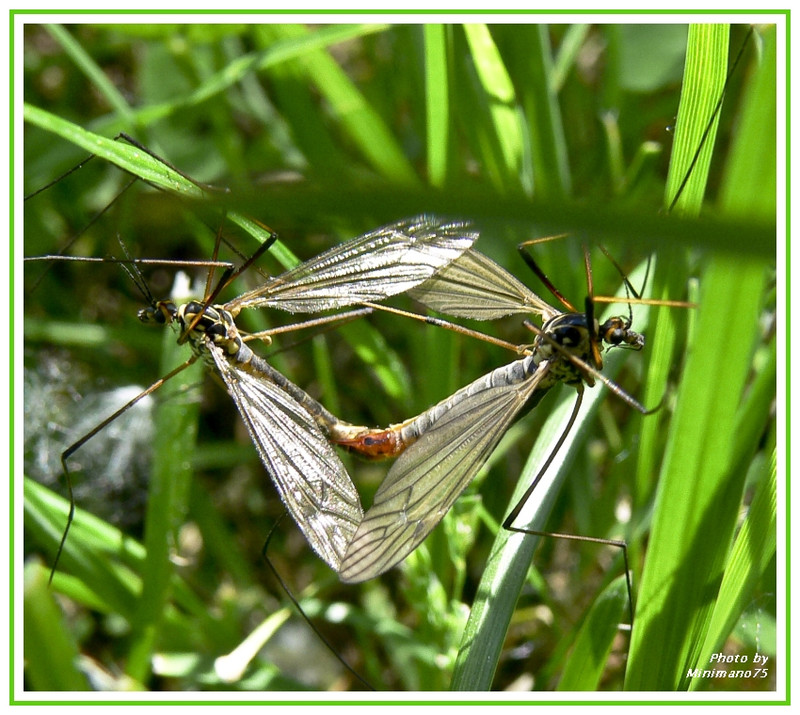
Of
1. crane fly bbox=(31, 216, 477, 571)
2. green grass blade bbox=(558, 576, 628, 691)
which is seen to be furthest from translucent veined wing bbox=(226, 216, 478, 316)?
green grass blade bbox=(558, 576, 628, 691)

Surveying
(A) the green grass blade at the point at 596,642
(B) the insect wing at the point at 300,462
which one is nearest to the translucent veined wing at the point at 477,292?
(B) the insect wing at the point at 300,462

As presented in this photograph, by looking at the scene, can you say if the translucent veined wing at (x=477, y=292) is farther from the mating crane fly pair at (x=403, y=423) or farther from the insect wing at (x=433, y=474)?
the insect wing at (x=433, y=474)

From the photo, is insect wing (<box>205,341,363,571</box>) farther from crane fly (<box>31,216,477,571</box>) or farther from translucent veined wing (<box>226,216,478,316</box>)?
translucent veined wing (<box>226,216,478,316</box>)

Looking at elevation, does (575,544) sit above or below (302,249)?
below

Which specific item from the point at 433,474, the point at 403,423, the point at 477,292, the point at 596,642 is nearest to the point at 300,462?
the point at 403,423
